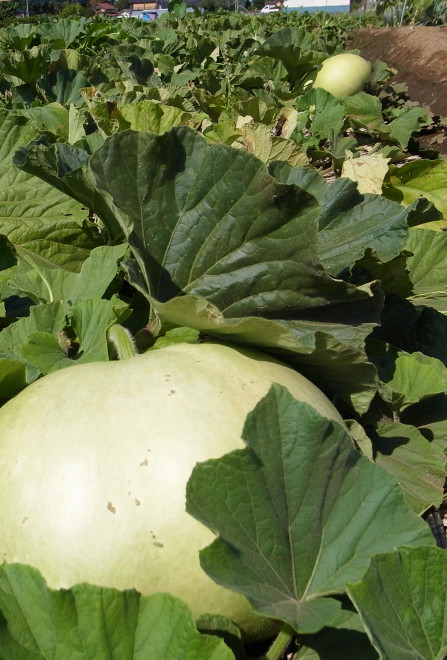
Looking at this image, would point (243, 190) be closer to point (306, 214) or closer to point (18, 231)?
point (306, 214)

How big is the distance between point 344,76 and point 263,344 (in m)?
5.88

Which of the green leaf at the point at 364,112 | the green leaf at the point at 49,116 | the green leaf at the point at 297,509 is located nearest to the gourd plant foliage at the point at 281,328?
the green leaf at the point at 297,509

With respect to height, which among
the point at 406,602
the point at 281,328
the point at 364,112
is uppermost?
the point at 281,328

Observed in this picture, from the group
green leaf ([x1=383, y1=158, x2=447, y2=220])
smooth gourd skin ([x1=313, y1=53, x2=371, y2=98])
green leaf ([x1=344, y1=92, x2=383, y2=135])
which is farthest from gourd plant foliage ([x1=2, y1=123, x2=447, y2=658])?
smooth gourd skin ([x1=313, y1=53, x2=371, y2=98])

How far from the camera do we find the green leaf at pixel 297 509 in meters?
0.87

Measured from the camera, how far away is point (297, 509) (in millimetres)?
934

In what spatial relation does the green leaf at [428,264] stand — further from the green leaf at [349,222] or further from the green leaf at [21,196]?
the green leaf at [21,196]

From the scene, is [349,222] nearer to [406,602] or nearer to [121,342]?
[121,342]

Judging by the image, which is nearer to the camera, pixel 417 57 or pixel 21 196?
pixel 21 196

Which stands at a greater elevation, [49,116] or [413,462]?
[49,116]

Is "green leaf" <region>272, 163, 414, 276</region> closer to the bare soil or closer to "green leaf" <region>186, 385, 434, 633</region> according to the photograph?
"green leaf" <region>186, 385, 434, 633</region>

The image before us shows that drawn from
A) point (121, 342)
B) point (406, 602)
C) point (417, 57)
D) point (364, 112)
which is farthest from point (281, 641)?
point (417, 57)

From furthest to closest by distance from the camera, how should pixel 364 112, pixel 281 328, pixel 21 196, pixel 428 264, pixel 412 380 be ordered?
pixel 364 112, pixel 428 264, pixel 21 196, pixel 412 380, pixel 281 328

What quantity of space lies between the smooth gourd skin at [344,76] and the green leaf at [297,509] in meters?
5.98
